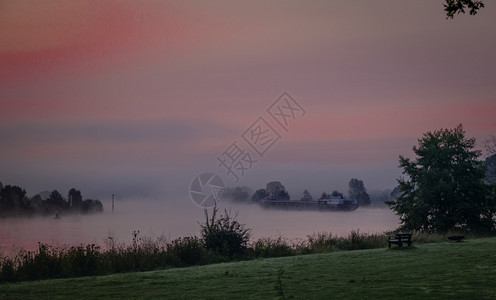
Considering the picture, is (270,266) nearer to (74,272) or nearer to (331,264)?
(331,264)

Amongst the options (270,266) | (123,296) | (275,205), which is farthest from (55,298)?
(275,205)

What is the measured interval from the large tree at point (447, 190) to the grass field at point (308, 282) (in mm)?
21521

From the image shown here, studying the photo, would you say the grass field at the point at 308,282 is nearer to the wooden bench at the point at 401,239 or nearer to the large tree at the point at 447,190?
the wooden bench at the point at 401,239

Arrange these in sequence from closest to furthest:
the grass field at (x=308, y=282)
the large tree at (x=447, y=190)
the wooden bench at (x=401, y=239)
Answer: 1. the grass field at (x=308, y=282)
2. the wooden bench at (x=401, y=239)
3. the large tree at (x=447, y=190)

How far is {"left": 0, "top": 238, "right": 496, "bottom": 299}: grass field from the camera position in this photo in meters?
14.4

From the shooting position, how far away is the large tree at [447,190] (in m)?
42.4

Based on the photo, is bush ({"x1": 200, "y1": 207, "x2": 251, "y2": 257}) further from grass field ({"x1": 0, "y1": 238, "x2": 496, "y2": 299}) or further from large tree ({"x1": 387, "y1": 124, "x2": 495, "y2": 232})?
large tree ({"x1": 387, "y1": 124, "x2": 495, "y2": 232})

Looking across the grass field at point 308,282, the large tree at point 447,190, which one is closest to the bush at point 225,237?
the grass field at point 308,282

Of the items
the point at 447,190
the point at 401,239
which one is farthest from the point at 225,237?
the point at 447,190

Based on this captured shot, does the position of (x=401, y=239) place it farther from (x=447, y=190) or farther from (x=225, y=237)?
→ (x=447, y=190)

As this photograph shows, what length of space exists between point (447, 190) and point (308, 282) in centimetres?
2981

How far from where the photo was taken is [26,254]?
2100cm

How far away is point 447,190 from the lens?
42656mm

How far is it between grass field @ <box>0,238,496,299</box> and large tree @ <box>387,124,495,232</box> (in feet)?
70.6
